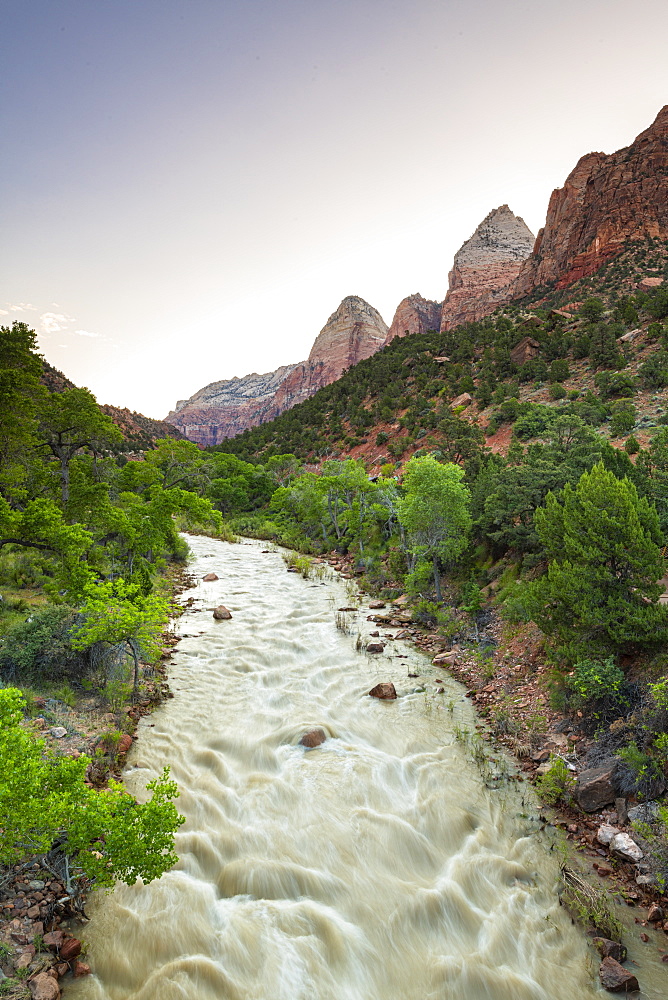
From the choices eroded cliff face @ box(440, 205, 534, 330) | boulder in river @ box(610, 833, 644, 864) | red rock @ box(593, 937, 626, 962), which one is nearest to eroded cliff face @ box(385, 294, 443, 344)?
eroded cliff face @ box(440, 205, 534, 330)

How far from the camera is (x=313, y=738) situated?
829 cm

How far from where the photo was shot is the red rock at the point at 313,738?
8219 millimetres

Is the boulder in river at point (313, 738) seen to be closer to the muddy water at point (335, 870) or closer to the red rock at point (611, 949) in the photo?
the muddy water at point (335, 870)

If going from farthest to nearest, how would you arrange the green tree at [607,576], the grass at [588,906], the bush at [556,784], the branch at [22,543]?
1. the branch at [22,543]
2. the green tree at [607,576]
3. the bush at [556,784]
4. the grass at [588,906]

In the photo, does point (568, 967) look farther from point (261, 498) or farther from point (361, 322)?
point (361, 322)

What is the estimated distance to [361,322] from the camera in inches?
5172

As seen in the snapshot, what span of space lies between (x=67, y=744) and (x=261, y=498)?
39.8 m

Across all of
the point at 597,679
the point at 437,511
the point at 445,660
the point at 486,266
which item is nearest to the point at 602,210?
the point at 486,266

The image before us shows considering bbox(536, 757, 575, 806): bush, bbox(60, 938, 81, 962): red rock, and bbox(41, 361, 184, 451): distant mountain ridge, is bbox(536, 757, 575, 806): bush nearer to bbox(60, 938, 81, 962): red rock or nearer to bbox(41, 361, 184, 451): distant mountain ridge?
bbox(60, 938, 81, 962): red rock

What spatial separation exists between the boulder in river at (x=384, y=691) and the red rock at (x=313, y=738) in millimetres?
1844

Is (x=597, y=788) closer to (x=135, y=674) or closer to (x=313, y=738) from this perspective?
(x=313, y=738)

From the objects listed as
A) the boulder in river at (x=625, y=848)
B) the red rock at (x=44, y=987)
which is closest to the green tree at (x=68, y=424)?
the red rock at (x=44, y=987)

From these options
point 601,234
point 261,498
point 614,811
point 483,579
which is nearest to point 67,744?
point 614,811

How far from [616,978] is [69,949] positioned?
5.20 metres
